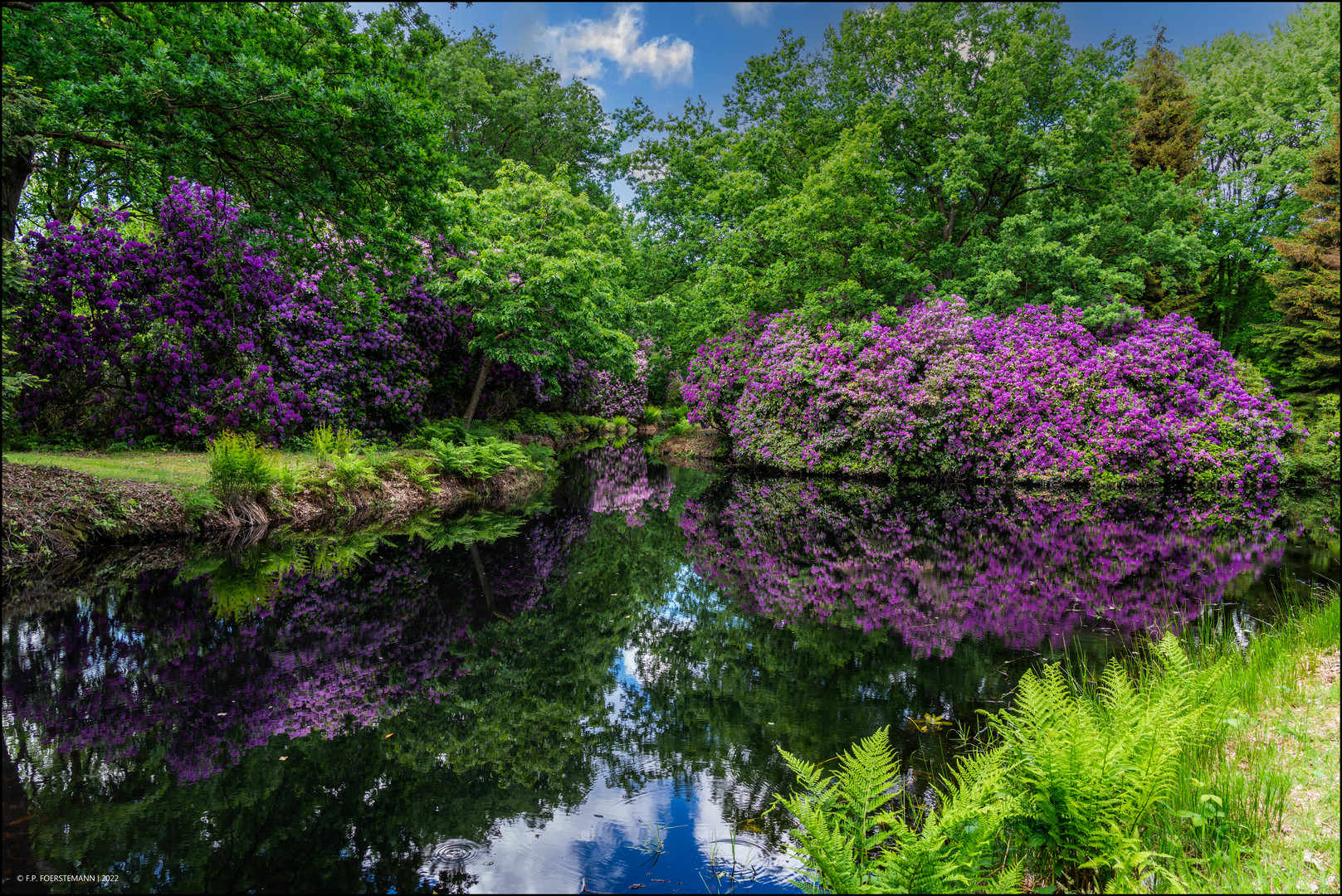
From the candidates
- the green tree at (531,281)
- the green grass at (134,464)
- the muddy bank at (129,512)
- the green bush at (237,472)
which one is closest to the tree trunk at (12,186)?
the green grass at (134,464)

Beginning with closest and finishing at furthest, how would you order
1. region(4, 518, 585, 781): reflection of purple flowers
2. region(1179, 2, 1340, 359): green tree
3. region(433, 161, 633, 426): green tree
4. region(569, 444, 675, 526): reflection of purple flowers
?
region(4, 518, 585, 781): reflection of purple flowers → region(569, 444, 675, 526): reflection of purple flowers → region(433, 161, 633, 426): green tree → region(1179, 2, 1340, 359): green tree

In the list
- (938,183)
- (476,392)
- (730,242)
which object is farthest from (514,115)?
(938,183)

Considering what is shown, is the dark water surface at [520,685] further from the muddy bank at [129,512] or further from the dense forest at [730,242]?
the dense forest at [730,242]

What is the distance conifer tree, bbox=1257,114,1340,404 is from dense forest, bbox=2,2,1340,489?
0.55 feet

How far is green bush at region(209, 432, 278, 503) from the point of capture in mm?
8922

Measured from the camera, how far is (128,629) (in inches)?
221

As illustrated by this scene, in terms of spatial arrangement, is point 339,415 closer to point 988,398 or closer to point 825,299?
point 825,299

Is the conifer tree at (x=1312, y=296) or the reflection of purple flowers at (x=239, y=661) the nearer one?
the reflection of purple flowers at (x=239, y=661)

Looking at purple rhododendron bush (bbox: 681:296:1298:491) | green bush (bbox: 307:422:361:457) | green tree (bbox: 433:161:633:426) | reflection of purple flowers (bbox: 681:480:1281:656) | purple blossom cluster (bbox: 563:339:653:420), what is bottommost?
reflection of purple flowers (bbox: 681:480:1281:656)

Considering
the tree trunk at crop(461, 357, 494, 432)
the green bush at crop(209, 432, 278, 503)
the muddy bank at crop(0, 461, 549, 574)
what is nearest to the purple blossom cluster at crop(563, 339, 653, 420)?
the tree trunk at crop(461, 357, 494, 432)

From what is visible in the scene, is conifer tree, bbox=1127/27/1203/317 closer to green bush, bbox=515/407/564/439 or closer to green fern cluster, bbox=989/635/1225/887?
green bush, bbox=515/407/564/439

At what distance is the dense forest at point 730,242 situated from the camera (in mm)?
8180

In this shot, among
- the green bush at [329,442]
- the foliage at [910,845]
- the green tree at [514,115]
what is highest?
the green tree at [514,115]

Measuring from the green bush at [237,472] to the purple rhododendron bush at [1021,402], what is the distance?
13.4m
